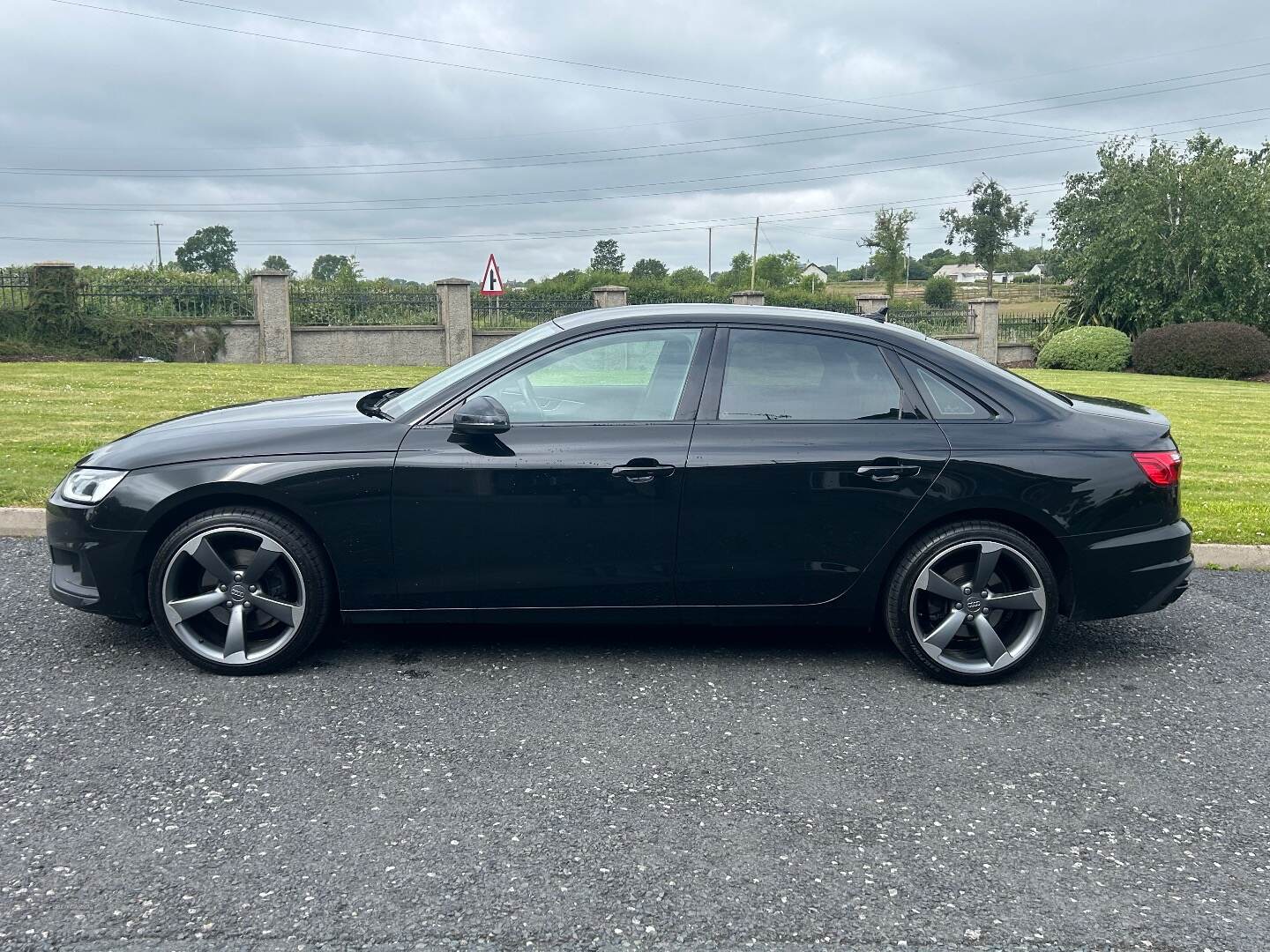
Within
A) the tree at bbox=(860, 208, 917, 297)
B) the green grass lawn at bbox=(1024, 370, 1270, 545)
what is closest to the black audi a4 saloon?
the green grass lawn at bbox=(1024, 370, 1270, 545)

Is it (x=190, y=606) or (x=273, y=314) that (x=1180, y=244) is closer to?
(x=273, y=314)

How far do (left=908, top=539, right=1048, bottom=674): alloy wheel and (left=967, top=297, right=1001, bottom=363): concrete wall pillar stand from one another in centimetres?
3348

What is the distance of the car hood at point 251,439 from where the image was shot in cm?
465

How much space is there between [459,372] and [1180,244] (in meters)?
32.2

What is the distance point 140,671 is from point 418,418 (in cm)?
158

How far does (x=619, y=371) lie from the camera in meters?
4.86

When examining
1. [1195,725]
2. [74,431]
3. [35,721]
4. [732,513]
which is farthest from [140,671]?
[74,431]

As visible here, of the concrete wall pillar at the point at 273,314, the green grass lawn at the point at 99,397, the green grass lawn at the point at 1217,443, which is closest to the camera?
the green grass lawn at the point at 1217,443

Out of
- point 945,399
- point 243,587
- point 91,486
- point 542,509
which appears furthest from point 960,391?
point 91,486

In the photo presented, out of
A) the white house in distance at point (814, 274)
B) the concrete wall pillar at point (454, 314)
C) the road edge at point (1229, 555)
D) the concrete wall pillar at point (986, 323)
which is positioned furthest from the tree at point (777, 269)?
the road edge at point (1229, 555)

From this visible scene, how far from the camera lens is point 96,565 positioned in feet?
15.2

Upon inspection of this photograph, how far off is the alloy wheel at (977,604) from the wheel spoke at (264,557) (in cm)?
266

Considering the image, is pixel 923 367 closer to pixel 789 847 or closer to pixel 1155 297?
pixel 789 847

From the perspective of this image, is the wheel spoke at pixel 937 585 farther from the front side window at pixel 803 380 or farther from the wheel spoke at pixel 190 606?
the wheel spoke at pixel 190 606
